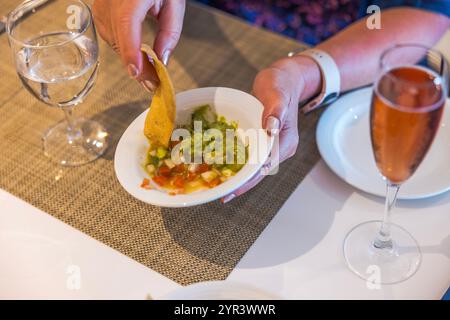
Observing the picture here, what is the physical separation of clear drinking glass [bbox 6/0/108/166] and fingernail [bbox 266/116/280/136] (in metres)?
0.35

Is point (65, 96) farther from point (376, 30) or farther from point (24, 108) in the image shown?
point (376, 30)

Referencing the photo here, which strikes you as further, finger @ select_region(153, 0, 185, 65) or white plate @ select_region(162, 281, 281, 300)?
finger @ select_region(153, 0, 185, 65)

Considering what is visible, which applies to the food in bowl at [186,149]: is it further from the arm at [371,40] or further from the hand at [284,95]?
the arm at [371,40]

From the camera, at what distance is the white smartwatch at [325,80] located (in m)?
1.23

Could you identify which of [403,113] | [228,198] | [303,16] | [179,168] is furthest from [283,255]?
[303,16]

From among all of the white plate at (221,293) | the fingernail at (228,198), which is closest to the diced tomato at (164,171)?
the fingernail at (228,198)

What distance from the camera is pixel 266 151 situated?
0.94 m

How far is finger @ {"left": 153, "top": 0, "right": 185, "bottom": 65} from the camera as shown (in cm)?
120

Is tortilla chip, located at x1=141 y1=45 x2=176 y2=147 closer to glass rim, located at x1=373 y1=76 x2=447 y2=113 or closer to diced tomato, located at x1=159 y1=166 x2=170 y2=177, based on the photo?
diced tomato, located at x1=159 y1=166 x2=170 y2=177

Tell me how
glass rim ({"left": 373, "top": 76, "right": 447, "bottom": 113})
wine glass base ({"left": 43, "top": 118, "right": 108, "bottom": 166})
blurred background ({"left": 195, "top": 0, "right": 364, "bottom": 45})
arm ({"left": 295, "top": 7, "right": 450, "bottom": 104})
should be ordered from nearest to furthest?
glass rim ({"left": 373, "top": 76, "right": 447, "bottom": 113}) < wine glass base ({"left": 43, "top": 118, "right": 108, "bottom": 166}) < arm ({"left": 295, "top": 7, "right": 450, "bottom": 104}) < blurred background ({"left": 195, "top": 0, "right": 364, "bottom": 45})

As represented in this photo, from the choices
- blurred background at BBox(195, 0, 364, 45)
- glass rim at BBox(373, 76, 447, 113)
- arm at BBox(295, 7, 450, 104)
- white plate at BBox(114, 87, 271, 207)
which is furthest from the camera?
blurred background at BBox(195, 0, 364, 45)

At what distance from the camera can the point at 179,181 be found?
1.00 meters

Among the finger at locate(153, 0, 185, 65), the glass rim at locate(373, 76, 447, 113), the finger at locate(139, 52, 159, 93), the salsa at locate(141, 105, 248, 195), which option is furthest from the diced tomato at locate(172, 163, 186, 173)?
the glass rim at locate(373, 76, 447, 113)

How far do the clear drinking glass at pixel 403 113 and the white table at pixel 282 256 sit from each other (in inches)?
1.7
